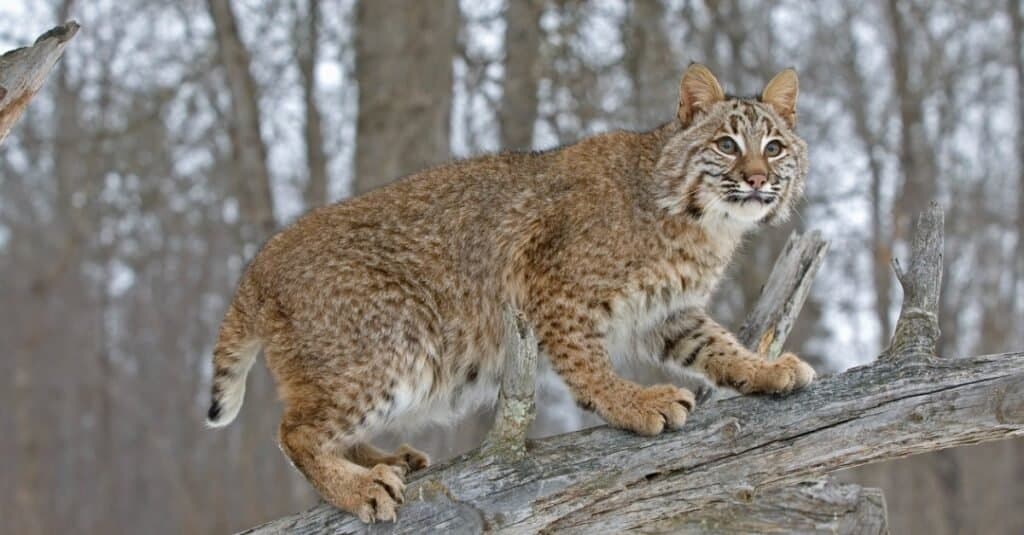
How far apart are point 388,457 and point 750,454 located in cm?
174

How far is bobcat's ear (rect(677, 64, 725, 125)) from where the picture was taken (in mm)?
4641

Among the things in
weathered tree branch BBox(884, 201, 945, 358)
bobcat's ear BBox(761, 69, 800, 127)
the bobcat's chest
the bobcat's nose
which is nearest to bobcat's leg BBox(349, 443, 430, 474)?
the bobcat's chest

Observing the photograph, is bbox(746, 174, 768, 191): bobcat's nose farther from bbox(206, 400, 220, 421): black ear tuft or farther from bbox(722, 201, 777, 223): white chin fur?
bbox(206, 400, 220, 421): black ear tuft

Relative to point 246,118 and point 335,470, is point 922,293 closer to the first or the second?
point 335,470

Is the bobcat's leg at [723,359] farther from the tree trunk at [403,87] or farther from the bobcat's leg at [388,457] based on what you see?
the tree trunk at [403,87]

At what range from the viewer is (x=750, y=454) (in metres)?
3.71

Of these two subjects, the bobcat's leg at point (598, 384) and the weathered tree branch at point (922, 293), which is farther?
the bobcat's leg at point (598, 384)

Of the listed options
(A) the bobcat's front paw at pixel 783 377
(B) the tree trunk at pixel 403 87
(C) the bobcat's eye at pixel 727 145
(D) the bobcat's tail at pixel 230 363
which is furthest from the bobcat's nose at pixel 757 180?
(B) the tree trunk at pixel 403 87

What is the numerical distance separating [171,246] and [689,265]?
16037mm

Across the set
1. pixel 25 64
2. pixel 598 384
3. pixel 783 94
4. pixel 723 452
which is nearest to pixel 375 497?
pixel 598 384

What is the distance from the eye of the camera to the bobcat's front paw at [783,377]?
154 inches

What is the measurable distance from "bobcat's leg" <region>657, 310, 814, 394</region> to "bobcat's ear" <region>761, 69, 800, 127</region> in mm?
993

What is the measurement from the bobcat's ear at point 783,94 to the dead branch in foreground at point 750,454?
0.99 m

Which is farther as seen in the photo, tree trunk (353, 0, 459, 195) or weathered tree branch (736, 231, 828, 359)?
tree trunk (353, 0, 459, 195)
